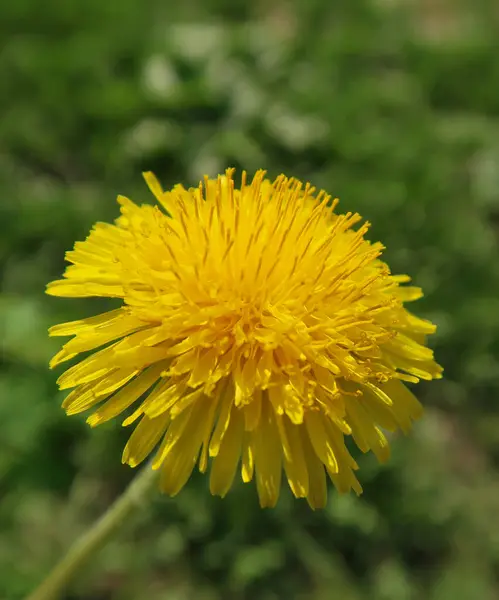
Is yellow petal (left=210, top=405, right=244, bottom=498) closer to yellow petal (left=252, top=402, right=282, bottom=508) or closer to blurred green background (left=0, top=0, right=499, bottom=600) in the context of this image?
yellow petal (left=252, top=402, right=282, bottom=508)

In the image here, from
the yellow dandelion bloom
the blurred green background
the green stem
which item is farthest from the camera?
the blurred green background

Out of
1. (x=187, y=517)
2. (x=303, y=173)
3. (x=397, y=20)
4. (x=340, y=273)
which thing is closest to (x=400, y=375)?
(x=340, y=273)

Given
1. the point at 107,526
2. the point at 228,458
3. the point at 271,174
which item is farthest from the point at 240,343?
the point at 271,174

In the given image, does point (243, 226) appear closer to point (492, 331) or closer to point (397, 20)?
point (492, 331)

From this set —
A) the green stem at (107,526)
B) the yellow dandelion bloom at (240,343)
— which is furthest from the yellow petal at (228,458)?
the green stem at (107,526)

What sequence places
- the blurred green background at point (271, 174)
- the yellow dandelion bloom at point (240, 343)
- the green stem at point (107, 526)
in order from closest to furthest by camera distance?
the yellow dandelion bloom at point (240, 343) < the green stem at point (107, 526) < the blurred green background at point (271, 174)

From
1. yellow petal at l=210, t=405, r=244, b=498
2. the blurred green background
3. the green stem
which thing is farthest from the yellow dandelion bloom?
the blurred green background

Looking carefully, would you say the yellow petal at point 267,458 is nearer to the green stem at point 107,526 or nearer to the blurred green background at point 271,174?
the green stem at point 107,526

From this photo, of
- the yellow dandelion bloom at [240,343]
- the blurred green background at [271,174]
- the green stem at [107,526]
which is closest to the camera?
the yellow dandelion bloom at [240,343]
